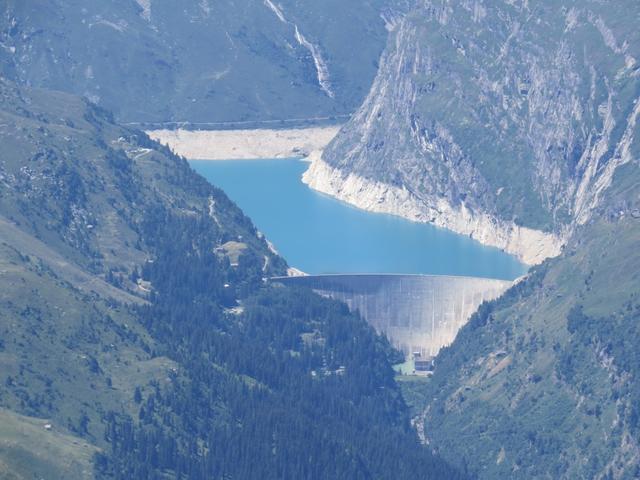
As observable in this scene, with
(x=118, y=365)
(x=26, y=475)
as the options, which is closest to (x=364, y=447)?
(x=118, y=365)

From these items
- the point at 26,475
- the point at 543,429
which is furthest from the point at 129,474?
the point at 543,429

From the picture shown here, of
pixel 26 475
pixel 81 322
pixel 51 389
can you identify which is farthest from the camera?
pixel 81 322

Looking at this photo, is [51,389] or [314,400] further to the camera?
[314,400]

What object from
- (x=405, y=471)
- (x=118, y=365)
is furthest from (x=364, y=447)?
(x=118, y=365)

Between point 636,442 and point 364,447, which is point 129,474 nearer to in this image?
point 364,447

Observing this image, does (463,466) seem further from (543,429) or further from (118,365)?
(118,365)

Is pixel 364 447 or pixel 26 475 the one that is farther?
pixel 364 447

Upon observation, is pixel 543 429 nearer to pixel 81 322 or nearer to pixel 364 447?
pixel 364 447

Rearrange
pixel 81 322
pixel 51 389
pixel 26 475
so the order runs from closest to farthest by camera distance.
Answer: pixel 26 475, pixel 51 389, pixel 81 322

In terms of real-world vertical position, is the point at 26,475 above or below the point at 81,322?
below
